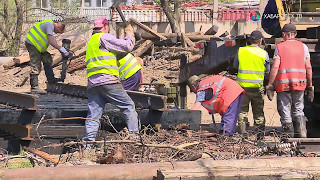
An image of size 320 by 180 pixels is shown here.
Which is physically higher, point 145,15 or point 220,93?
point 220,93

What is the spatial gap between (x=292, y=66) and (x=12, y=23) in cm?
2227

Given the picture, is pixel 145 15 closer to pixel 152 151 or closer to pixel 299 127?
pixel 299 127

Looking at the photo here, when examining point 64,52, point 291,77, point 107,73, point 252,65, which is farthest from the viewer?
point 64,52

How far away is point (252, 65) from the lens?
9094 millimetres

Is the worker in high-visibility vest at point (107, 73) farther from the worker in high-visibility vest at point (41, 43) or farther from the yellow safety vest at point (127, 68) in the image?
the worker in high-visibility vest at point (41, 43)

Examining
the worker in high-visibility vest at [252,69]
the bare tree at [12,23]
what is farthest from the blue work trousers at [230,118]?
the bare tree at [12,23]

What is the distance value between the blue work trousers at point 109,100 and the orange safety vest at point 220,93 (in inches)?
38.1

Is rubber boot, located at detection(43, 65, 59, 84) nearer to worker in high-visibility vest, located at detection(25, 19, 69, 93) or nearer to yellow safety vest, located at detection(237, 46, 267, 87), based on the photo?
worker in high-visibility vest, located at detection(25, 19, 69, 93)

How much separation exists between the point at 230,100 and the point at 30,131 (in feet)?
9.07

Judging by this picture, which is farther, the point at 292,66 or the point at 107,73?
the point at 292,66

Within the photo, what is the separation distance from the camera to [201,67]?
11391mm

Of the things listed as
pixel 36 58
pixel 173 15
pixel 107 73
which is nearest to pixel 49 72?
pixel 36 58

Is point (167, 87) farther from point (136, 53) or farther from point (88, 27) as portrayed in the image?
point (88, 27)

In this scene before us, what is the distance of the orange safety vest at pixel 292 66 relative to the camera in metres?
8.75
